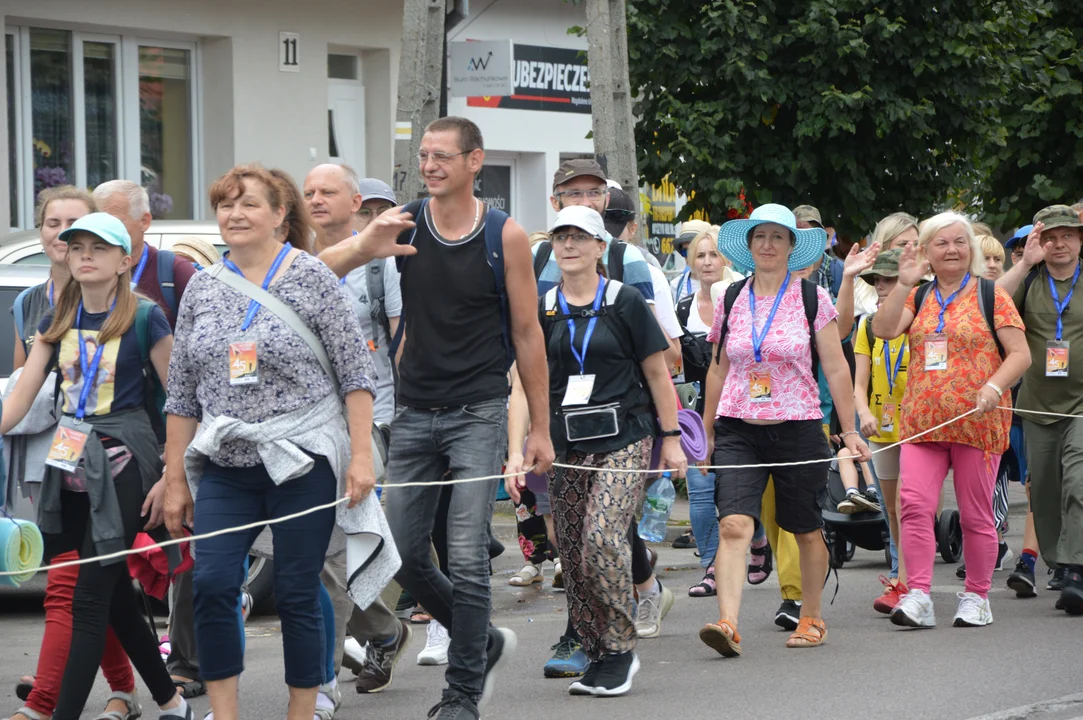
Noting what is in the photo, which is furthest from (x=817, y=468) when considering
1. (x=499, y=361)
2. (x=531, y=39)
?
(x=531, y=39)

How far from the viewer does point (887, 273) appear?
29.3 feet

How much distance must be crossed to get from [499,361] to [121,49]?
1118 cm

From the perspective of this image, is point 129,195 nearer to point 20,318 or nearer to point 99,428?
point 20,318

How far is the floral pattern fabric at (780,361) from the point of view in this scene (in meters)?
7.22

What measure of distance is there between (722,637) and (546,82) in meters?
13.6

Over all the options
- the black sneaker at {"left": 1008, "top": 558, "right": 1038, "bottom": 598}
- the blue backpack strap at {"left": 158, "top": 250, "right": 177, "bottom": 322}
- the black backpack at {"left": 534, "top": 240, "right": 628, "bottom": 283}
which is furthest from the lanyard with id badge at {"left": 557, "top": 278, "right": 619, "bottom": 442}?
the black sneaker at {"left": 1008, "top": 558, "right": 1038, "bottom": 598}

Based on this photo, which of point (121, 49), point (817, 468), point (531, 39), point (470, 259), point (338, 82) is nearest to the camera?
point (470, 259)

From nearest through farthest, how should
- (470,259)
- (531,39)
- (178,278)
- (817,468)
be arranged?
(470,259), (178,278), (817,468), (531,39)

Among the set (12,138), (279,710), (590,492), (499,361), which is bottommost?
(279,710)

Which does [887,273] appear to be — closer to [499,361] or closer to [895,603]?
[895,603]

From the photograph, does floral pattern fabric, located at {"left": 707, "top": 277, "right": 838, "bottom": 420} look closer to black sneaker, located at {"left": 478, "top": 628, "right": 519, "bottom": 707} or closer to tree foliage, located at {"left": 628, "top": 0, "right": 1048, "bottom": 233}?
black sneaker, located at {"left": 478, "top": 628, "right": 519, "bottom": 707}

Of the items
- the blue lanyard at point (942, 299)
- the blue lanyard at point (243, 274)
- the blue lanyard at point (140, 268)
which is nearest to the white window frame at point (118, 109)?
the blue lanyard at point (140, 268)

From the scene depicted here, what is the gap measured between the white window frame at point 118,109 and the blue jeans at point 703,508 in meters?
8.54

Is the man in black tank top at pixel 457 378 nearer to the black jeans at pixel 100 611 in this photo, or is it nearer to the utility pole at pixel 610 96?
the black jeans at pixel 100 611
